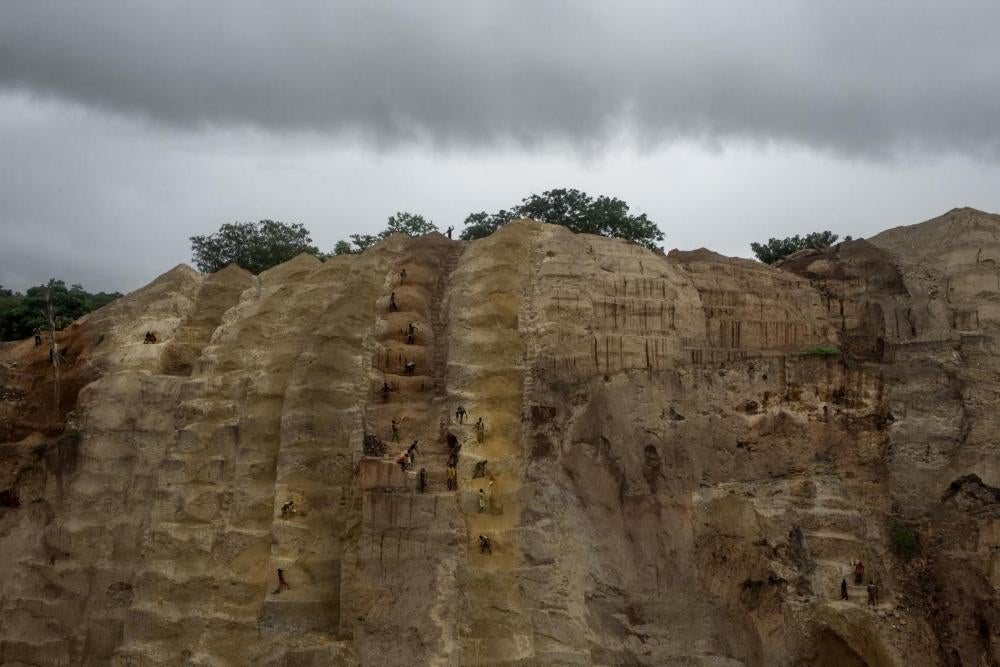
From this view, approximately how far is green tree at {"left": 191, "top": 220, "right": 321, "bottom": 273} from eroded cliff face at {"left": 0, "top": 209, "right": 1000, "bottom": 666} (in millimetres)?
11478

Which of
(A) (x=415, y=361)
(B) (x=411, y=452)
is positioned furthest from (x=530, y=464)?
(A) (x=415, y=361)

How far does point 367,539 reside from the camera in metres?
19.1

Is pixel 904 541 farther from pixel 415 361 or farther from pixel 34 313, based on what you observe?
pixel 34 313

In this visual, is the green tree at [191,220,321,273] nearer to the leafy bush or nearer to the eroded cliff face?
the eroded cliff face

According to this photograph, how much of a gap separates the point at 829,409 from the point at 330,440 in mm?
12176

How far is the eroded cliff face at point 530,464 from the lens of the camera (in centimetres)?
1933

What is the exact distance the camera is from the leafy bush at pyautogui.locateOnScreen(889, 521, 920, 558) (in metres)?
20.4

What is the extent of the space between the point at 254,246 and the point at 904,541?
28.6m

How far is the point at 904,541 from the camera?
20500mm

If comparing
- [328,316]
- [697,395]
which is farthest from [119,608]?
[697,395]

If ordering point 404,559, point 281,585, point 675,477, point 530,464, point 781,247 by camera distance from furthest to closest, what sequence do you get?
point 781,247
point 675,477
point 530,464
point 281,585
point 404,559

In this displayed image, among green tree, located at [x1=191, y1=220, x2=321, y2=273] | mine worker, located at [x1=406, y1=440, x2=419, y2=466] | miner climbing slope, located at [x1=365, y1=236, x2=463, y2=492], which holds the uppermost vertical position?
green tree, located at [x1=191, y1=220, x2=321, y2=273]

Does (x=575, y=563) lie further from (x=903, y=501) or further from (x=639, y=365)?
(x=903, y=501)

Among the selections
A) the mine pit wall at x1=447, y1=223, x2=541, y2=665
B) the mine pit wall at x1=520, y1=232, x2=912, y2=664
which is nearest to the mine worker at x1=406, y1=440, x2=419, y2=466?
the mine pit wall at x1=447, y1=223, x2=541, y2=665
